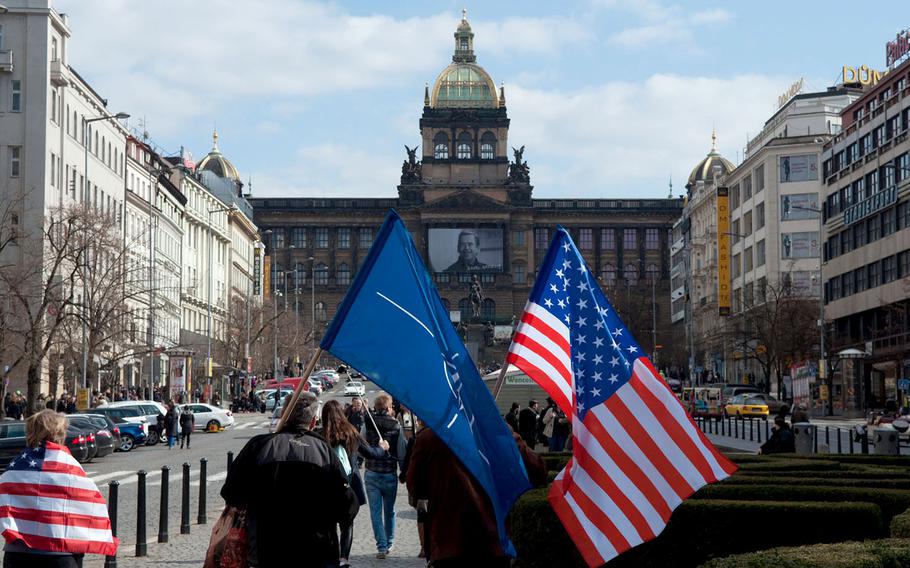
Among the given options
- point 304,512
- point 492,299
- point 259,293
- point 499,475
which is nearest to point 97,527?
point 304,512

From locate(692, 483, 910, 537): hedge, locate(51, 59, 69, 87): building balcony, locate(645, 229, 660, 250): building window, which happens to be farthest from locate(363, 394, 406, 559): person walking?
locate(645, 229, 660, 250): building window

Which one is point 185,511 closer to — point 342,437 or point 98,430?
point 342,437

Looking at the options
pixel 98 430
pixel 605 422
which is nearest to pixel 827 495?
pixel 605 422

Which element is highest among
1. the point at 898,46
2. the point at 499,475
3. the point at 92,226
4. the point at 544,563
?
the point at 898,46

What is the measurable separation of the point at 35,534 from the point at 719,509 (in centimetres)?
573

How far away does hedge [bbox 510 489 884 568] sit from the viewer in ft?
42.3

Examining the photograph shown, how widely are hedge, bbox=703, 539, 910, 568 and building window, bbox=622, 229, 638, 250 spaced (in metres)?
173

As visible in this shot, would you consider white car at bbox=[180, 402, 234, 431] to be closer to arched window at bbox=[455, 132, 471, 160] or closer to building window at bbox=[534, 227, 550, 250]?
building window at bbox=[534, 227, 550, 250]

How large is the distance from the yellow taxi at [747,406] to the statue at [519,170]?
11497cm

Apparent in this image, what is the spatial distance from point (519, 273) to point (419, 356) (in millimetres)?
171722

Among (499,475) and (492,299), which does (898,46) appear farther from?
(492,299)

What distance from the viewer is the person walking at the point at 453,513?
1041 centimetres

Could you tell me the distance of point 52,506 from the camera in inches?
399

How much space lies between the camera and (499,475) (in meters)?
10.3
